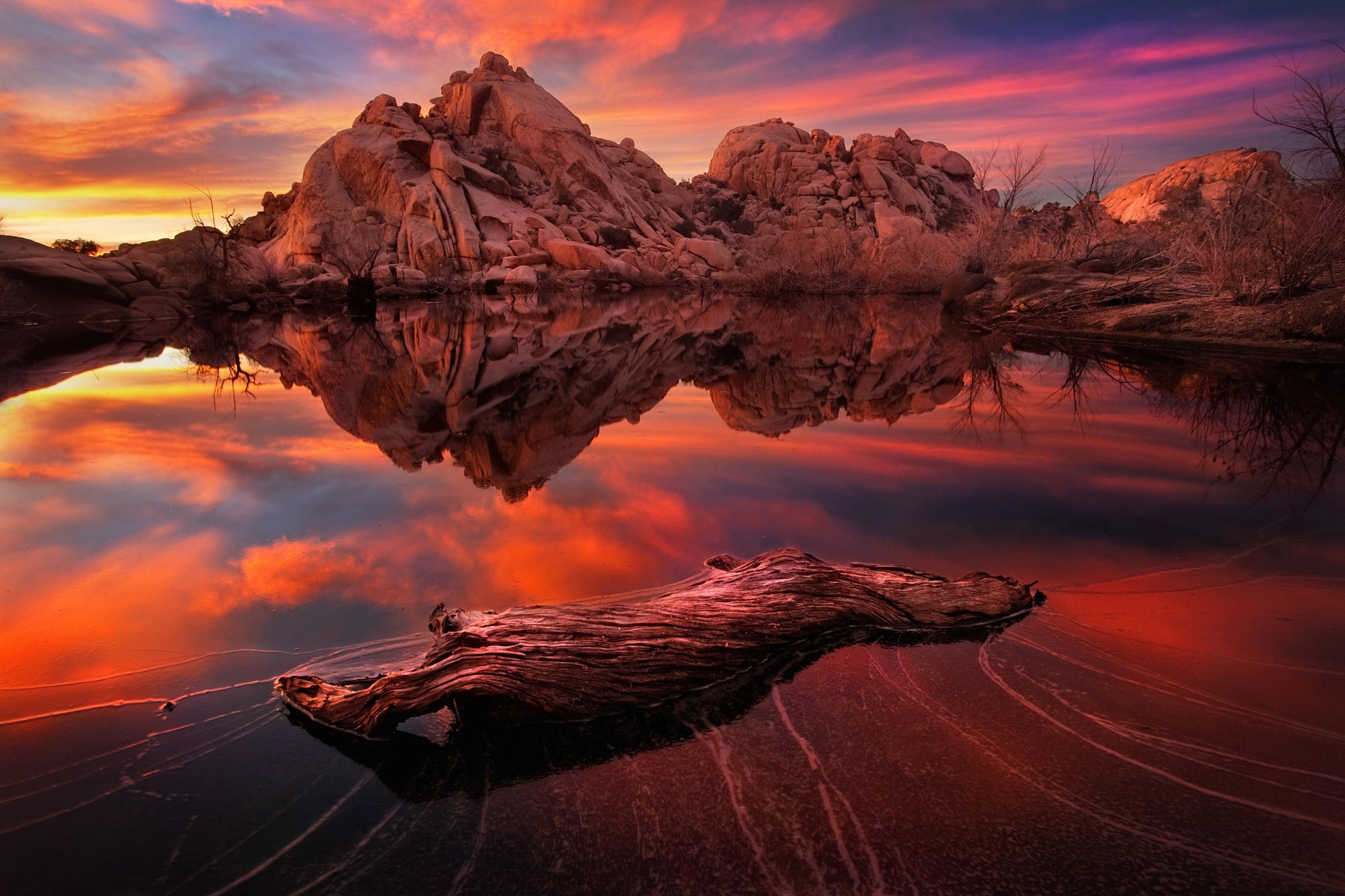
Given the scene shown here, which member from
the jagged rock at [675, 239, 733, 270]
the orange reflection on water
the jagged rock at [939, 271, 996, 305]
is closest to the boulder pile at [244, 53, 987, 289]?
the jagged rock at [675, 239, 733, 270]

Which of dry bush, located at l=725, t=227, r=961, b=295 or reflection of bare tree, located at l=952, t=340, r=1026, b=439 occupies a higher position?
dry bush, located at l=725, t=227, r=961, b=295

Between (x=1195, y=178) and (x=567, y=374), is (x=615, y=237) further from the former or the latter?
(x=1195, y=178)

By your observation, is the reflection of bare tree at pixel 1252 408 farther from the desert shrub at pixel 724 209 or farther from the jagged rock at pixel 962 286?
the desert shrub at pixel 724 209

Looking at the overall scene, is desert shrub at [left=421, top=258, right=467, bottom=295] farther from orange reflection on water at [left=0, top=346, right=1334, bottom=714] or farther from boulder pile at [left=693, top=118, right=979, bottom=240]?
orange reflection on water at [left=0, top=346, right=1334, bottom=714]

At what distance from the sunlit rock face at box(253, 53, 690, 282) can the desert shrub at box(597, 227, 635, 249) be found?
0.15 m

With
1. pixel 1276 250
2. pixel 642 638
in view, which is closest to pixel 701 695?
pixel 642 638

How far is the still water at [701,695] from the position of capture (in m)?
2.08

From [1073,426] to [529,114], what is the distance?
203 ft

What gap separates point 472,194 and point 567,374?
4524 centimetres

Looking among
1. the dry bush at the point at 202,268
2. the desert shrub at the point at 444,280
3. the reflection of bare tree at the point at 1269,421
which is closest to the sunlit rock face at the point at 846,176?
the desert shrub at the point at 444,280

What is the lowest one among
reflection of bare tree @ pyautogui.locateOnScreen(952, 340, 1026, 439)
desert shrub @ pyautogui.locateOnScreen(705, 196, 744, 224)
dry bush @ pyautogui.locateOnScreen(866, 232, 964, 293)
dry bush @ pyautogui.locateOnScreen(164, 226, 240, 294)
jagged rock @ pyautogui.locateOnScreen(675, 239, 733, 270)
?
reflection of bare tree @ pyautogui.locateOnScreen(952, 340, 1026, 439)

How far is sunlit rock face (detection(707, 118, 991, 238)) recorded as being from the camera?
2611 inches

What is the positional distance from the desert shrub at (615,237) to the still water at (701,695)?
157ft

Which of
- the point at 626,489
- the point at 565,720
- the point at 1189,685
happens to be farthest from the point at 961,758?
the point at 626,489
